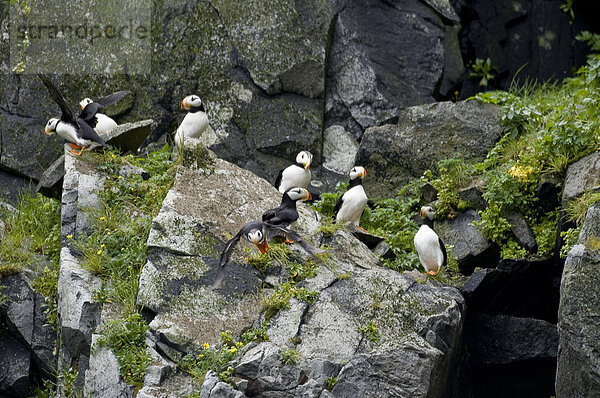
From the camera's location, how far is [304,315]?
6.96 metres

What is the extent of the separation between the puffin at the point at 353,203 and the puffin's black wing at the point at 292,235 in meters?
1.67

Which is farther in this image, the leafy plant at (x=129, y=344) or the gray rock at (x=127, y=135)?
the gray rock at (x=127, y=135)

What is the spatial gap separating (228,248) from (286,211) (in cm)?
91

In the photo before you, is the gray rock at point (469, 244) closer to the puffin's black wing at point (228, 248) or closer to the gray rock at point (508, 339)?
the gray rock at point (508, 339)

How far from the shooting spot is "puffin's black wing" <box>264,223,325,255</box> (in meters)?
7.29

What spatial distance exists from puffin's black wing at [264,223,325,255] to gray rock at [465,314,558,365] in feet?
6.77

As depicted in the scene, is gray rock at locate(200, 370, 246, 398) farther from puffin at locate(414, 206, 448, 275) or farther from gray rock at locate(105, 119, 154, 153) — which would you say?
gray rock at locate(105, 119, 154, 153)

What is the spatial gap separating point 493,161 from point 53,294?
556cm

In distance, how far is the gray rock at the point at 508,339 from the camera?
26.7 feet

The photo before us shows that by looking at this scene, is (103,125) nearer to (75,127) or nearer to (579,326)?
(75,127)

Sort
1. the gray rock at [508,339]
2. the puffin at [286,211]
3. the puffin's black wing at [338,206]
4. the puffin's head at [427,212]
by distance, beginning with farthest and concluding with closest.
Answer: the puffin's black wing at [338,206] → the puffin's head at [427,212] → the gray rock at [508,339] → the puffin at [286,211]

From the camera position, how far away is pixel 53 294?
28.4 feet

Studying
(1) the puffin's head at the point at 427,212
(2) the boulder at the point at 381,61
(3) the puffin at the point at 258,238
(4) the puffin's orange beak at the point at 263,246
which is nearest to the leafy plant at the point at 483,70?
(2) the boulder at the point at 381,61

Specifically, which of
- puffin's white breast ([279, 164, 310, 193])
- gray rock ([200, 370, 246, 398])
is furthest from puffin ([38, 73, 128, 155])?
gray rock ([200, 370, 246, 398])
